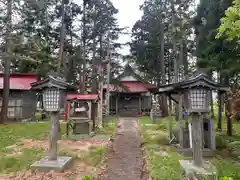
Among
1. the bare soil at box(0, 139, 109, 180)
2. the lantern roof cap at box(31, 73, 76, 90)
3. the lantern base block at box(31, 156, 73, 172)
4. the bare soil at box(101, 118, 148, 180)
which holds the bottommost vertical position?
the bare soil at box(101, 118, 148, 180)

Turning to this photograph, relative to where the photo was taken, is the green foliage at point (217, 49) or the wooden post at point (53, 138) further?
the green foliage at point (217, 49)

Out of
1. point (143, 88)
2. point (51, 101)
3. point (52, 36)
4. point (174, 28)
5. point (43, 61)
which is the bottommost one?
point (51, 101)

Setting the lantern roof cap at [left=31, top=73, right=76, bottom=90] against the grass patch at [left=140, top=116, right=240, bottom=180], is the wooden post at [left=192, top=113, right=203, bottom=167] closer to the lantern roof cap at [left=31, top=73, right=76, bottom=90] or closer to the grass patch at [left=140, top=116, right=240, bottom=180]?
the grass patch at [left=140, top=116, right=240, bottom=180]

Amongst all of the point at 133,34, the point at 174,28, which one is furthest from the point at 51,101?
the point at 133,34

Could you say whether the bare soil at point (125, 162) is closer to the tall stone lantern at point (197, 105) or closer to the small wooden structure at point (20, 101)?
the tall stone lantern at point (197, 105)

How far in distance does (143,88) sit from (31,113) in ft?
40.3

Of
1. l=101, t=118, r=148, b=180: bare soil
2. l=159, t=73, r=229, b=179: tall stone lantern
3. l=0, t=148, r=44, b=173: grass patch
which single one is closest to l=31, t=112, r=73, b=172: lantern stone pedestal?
l=0, t=148, r=44, b=173: grass patch

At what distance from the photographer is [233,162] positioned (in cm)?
617

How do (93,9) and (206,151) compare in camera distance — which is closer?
(206,151)

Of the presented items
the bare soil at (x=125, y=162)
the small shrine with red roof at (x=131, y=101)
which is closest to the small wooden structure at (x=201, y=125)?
the bare soil at (x=125, y=162)

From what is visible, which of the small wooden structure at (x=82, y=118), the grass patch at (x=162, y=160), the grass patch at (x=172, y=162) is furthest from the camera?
the small wooden structure at (x=82, y=118)

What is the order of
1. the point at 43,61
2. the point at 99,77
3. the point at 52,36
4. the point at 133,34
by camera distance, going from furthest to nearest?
the point at 133,34
the point at 52,36
the point at 43,61
the point at 99,77

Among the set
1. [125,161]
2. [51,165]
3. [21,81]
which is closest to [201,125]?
[125,161]

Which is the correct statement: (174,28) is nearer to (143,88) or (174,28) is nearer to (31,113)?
(143,88)
